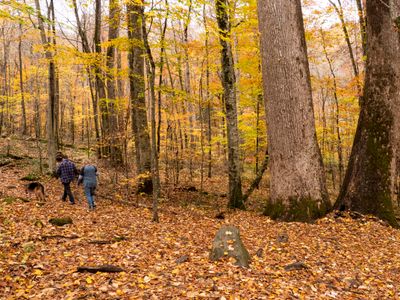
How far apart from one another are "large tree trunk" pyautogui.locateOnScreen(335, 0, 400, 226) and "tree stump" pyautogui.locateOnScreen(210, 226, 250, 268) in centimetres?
392

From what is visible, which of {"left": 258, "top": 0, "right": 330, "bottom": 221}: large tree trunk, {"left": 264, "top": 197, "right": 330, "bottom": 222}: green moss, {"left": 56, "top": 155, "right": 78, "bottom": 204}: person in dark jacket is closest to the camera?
{"left": 264, "top": 197, "right": 330, "bottom": 222}: green moss

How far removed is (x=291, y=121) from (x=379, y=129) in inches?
88.3

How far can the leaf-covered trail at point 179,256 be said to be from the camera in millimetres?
4367

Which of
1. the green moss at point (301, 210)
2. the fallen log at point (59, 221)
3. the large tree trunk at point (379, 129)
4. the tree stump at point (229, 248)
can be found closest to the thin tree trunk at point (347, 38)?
the large tree trunk at point (379, 129)

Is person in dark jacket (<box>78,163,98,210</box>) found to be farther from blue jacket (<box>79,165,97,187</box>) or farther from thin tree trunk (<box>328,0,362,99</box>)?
thin tree trunk (<box>328,0,362,99</box>)

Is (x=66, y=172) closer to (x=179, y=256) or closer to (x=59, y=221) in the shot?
(x=59, y=221)

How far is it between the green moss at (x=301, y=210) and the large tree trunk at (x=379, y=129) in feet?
2.28

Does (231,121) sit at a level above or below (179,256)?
above

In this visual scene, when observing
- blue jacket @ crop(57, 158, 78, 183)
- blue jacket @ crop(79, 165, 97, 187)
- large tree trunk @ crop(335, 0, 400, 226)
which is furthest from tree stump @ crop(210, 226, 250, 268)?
blue jacket @ crop(57, 158, 78, 183)

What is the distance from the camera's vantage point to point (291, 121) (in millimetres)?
7977

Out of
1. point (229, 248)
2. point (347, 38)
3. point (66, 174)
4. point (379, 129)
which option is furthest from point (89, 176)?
point (347, 38)

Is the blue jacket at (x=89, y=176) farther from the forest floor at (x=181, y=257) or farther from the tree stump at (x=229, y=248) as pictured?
the tree stump at (x=229, y=248)

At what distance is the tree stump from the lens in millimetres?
5344

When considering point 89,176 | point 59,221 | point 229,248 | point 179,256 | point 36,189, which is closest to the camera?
point 229,248
